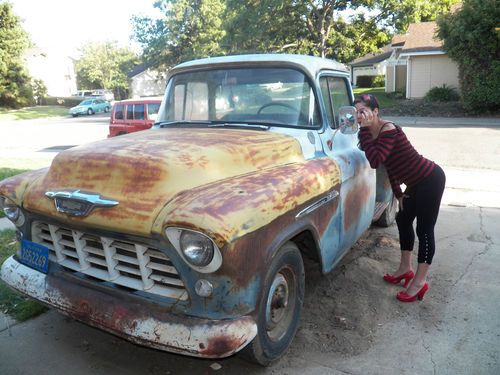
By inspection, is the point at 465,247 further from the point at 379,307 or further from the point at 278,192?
the point at 278,192

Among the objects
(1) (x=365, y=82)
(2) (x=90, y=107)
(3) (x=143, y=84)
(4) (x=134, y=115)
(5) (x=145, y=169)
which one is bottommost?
(2) (x=90, y=107)

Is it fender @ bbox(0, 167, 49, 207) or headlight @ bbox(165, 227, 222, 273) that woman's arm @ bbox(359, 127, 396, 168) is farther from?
fender @ bbox(0, 167, 49, 207)

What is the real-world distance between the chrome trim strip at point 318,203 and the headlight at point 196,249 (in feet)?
2.39

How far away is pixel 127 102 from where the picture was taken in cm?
1306

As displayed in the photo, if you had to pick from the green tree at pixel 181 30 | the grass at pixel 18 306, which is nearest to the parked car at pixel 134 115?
the grass at pixel 18 306

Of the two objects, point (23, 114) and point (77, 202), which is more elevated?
point (77, 202)

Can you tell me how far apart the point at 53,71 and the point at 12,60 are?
84.8 ft

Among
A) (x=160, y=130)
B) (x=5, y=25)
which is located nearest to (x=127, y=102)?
(x=160, y=130)

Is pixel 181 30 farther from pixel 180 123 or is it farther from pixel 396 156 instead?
pixel 396 156

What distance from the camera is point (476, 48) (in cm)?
2005

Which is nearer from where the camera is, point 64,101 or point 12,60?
point 12,60

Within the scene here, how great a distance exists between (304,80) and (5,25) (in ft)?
129

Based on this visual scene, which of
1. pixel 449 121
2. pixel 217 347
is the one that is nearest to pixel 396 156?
pixel 217 347

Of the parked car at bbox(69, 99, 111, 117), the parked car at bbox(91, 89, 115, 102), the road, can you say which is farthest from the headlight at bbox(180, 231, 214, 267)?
the parked car at bbox(91, 89, 115, 102)
